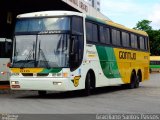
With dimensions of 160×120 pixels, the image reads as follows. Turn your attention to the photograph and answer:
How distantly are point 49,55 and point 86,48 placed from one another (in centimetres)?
193

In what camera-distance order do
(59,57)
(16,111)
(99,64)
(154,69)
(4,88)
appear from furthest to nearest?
(154,69) → (4,88) → (99,64) → (59,57) → (16,111)

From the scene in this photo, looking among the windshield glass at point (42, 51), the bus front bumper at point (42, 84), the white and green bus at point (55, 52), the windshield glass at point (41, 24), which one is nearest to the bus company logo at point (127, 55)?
the white and green bus at point (55, 52)

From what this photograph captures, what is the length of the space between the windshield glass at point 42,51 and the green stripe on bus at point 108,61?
307 centimetres

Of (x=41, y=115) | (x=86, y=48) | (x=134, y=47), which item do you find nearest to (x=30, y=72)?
(x=86, y=48)

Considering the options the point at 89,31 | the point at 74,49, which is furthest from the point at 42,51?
the point at 89,31

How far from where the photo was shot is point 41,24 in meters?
18.6

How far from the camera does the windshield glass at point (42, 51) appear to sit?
17.9 metres

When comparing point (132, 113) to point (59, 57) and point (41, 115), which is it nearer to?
point (41, 115)

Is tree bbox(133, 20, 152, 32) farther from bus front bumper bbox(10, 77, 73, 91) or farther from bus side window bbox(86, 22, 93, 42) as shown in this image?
bus front bumper bbox(10, 77, 73, 91)

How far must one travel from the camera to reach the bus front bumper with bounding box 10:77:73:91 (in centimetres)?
1777

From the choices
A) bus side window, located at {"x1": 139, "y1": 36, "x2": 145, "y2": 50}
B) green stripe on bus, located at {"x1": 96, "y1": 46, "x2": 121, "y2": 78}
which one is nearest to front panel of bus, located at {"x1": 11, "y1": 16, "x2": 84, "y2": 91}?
green stripe on bus, located at {"x1": 96, "y1": 46, "x2": 121, "y2": 78}

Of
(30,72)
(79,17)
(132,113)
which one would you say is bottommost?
(132,113)

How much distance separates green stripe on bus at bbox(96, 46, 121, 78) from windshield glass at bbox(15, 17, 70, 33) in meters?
2.80

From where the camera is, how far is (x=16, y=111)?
13.3 meters
